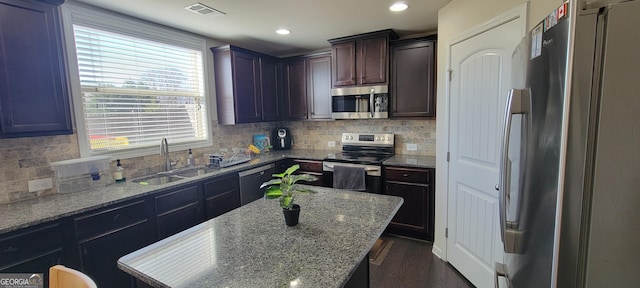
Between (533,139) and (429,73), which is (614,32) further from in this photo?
(429,73)

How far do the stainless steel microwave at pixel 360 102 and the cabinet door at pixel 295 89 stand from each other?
57 cm

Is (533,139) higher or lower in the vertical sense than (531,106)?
lower

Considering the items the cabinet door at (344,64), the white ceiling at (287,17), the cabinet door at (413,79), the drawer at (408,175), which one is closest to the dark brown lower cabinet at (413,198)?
the drawer at (408,175)

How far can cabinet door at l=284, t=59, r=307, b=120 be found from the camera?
13.4ft

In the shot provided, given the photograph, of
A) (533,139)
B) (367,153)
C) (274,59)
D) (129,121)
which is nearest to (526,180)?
(533,139)

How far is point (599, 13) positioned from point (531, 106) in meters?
0.38

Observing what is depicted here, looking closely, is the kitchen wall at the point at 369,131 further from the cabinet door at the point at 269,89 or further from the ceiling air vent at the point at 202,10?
the ceiling air vent at the point at 202,10

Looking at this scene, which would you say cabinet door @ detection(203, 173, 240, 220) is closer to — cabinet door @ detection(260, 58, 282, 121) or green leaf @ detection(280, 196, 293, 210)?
cabinet door @ detection(260, 58, 282, 121)

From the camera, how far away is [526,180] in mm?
989

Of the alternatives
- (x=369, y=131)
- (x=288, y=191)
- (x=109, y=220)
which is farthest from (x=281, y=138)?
(x=288, y=191)

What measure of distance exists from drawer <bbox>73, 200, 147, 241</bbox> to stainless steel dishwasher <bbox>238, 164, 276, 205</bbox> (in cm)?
106

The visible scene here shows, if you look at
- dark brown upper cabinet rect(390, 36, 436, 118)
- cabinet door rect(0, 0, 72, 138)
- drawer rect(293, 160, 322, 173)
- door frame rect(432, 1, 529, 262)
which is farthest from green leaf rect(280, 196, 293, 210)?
dark brown upper cabinet rect(390, 36, 436, 118)

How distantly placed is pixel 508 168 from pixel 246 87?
123 inches

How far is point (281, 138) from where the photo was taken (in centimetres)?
441
